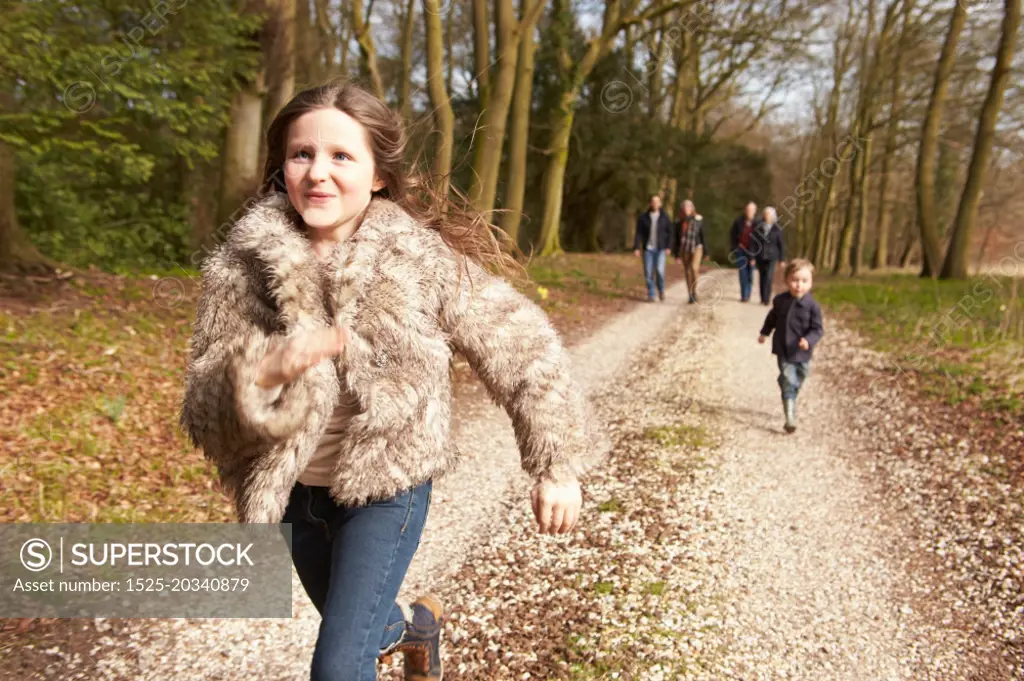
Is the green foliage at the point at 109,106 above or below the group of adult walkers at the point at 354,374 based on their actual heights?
above

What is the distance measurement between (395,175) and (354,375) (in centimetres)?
71

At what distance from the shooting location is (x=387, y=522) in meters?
1.95

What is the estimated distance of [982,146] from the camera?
16.7 meters

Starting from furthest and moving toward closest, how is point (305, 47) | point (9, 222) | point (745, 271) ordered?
1. point (745, 271)
2. point (305, 47)
3. point (9, 222)

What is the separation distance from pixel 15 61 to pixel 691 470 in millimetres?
6571

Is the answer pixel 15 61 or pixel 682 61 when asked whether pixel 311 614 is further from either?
pixel 682 61

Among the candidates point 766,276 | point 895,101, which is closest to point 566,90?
point 766,276

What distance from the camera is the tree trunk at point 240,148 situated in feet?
30.8

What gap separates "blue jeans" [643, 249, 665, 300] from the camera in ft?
46.1

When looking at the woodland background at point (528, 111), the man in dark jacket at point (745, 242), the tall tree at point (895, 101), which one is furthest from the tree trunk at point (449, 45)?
the tall tree at point (895, 101)

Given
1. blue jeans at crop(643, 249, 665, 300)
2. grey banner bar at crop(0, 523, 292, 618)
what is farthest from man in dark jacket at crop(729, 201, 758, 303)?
grey banner bar at crop(0, 523, 292, 618)

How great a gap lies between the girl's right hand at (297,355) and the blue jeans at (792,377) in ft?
18.9

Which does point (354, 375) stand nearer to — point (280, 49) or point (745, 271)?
point (280, 49)

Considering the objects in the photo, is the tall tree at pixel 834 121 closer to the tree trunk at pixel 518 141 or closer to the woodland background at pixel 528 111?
the woodland background at pixel 528 111
